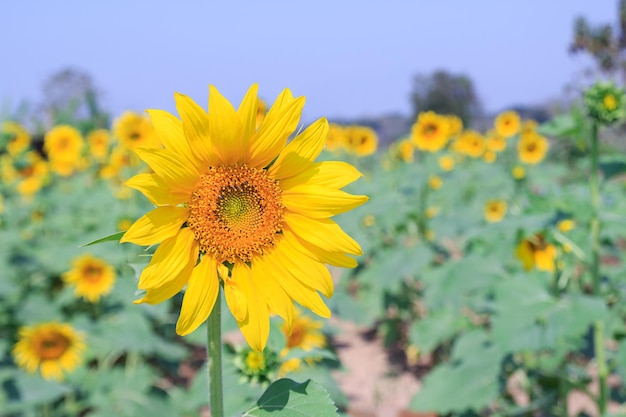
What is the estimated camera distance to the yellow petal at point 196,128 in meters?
1.09

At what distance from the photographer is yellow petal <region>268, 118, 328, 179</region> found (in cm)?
117

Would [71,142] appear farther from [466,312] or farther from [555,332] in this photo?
[555,332]

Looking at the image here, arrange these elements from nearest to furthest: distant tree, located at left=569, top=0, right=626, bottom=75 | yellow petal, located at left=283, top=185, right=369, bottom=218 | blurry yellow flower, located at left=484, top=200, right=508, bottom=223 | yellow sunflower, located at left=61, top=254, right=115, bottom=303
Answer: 1. yellow petal, located at left=283, top=185, right=369, bottom=218
2. yellow sunflower, located at left=61, top=254, right=115, bottom=303
3. blurry yellow flower, located at left=484, top=200, right=508, bottom=223
4. distant tree, located at left=569, top=0, right=626, bottom=75

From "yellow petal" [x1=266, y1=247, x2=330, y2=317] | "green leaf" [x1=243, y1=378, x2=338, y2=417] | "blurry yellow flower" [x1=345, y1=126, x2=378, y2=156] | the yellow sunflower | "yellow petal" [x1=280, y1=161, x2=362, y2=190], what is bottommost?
the yellow sunflower

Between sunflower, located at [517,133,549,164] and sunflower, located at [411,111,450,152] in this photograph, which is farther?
sunflower, located at [517,133,549,164]

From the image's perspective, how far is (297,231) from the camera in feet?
3.95

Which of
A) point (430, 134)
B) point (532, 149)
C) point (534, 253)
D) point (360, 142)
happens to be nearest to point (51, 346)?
point (534, 253)

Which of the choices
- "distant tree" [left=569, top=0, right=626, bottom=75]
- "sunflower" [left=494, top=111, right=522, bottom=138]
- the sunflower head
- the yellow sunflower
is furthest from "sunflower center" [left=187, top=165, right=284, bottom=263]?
"distant tree" [left=569, top=0, right=626, bottom=75]

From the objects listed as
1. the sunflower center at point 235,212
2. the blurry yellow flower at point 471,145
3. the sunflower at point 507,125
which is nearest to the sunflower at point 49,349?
the sunflower center at point 235,212

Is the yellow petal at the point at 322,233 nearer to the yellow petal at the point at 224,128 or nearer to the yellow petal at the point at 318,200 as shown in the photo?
the yellow petal at the point at 318,200

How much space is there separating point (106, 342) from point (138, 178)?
3.40 meters

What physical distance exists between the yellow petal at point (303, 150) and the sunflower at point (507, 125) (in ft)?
23.9

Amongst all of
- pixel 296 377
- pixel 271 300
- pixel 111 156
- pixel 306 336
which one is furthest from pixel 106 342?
pixel 271 300

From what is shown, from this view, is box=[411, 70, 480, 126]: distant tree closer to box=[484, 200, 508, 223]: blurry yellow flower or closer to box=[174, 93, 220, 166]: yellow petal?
box=[484, 200, 508, 223]: blurry yellow flower
